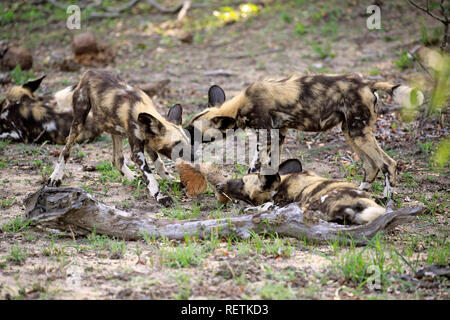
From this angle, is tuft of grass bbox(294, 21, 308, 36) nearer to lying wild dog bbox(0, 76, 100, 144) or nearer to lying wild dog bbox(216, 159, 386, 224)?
lying wild dog bbox(0, 76, 100, 144)

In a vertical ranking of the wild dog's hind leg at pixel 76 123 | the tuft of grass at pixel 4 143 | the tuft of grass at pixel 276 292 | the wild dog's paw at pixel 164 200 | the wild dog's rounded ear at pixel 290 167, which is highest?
the wild dog's hind leg at pixel 76 123

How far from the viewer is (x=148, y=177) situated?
14.0ft

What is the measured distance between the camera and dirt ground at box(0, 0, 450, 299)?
8.94 feet

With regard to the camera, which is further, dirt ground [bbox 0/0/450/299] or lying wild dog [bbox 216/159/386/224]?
lying wild dog [bbox 216/159/386/224]

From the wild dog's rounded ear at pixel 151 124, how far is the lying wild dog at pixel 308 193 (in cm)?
69

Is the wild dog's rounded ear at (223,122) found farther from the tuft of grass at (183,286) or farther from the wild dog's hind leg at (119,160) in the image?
the tuft of grass at (183,286)

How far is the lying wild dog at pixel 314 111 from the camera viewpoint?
412cm

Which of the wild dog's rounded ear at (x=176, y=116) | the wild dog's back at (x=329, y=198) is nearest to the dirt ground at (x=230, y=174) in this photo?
the wild dog's back at (x=329, y=198)

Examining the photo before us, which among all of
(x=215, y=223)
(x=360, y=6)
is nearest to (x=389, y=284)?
(x=215, y=223)

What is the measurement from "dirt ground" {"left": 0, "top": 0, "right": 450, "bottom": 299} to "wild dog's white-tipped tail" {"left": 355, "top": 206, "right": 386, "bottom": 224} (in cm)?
19

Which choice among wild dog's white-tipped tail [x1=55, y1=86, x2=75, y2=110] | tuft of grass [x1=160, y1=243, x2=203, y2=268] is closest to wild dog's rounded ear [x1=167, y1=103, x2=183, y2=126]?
wild dog's white-tipped tail [x1=55, y1=86, x2=75, y2=110]

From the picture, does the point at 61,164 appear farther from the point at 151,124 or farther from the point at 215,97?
the point at 215,97

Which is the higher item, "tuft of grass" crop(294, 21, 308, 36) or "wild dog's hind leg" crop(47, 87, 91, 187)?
"tuft of grass" crop(294, 21, 308, 36)

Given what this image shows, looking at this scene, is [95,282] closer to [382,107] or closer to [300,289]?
[300,289]
